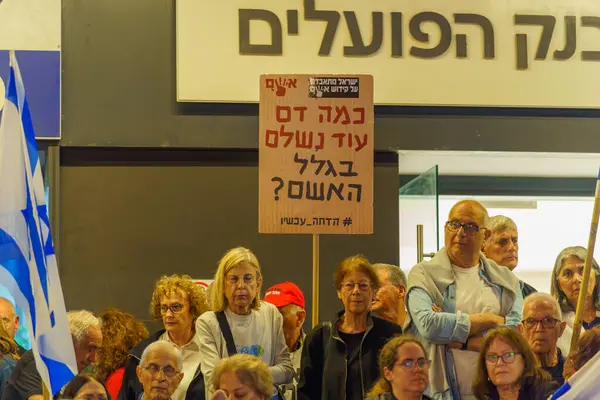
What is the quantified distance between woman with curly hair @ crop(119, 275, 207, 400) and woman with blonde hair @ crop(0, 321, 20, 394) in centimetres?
61

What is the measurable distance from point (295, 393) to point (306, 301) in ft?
7.76

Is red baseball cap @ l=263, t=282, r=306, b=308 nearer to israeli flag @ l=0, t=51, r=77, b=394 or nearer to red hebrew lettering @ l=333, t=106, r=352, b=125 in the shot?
red hebrew lettering @ l=333, t=106, r=352, b=125

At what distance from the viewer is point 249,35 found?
7.96 meters

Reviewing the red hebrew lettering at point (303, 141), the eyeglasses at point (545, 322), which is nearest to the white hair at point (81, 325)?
the red hebrew lettering at point (303, 141)

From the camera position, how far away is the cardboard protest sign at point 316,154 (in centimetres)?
607

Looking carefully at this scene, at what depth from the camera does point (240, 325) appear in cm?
559

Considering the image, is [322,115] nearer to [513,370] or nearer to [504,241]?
[504,241]

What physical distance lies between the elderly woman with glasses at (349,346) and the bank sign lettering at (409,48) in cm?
270

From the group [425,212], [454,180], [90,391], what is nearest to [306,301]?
[425,212]

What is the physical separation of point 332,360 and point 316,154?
1242 millimetres

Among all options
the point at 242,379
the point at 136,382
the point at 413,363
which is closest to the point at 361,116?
the point at 413,363

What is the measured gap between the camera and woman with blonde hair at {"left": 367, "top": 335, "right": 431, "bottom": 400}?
517cm

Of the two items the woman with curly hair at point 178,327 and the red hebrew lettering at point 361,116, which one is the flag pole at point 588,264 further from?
the woman with curly hair at point 178,327

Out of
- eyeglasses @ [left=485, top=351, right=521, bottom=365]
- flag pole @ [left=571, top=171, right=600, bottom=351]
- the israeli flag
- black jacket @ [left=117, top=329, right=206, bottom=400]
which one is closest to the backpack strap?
black jacket @ [left=117, top=329, right=206, bottom=400]
